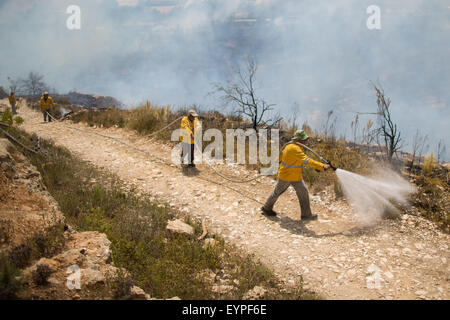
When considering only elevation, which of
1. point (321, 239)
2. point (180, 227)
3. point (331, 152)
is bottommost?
point (321, 239)

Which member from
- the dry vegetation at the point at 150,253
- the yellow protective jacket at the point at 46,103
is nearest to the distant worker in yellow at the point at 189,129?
the dry vegetation at the point at 150,253

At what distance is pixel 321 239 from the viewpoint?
19.7 ft

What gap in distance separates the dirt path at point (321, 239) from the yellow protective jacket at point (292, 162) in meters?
1.16

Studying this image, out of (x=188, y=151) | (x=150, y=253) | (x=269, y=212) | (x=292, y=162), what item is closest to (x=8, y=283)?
(x=150, y=253)

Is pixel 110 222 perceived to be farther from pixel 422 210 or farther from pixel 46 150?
pixel 422 210

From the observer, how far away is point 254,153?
10.2 metres

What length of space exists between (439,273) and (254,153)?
6338 millimetres

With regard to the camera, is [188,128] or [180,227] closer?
[180,227]

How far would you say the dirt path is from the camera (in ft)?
15.4

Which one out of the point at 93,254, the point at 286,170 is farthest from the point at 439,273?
the point at 93,254

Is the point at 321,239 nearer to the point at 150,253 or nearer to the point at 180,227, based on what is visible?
the point at 180,227

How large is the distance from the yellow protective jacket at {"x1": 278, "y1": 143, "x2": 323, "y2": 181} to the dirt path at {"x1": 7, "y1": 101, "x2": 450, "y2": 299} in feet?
3.80

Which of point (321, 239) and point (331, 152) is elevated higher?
point (331, 152)

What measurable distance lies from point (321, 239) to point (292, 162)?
67.7 inches
